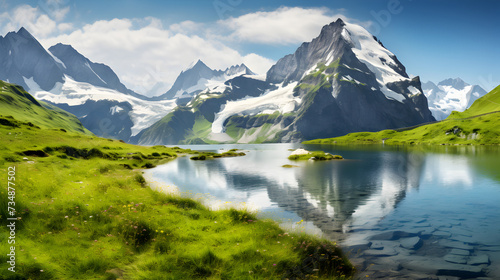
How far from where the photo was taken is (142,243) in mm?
12656

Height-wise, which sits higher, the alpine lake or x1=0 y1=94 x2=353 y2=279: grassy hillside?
x1=0 y1=94 x2=353 y2=279: grassy hillside

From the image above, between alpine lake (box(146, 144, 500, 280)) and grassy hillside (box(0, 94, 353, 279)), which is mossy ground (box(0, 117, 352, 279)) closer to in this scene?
grassy hillside (box(0, 94, 353, 279))

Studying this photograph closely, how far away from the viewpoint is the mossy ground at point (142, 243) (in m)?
9.97

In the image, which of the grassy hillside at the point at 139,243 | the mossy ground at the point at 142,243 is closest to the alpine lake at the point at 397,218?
the mossy ground at the point at 142,243

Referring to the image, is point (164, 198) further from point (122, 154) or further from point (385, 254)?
point (122, 154)

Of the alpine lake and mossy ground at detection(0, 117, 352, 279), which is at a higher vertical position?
mossy ground at detection(0, 117, 352, 279)

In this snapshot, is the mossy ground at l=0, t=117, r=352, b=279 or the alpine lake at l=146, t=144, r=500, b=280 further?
the alpine lake at l=146, t=144, r=500, b=280

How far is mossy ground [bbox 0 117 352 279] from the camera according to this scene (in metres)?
9.97

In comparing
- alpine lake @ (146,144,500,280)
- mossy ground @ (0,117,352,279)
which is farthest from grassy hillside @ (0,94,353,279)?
alpine lake @ (146,144,500,280)

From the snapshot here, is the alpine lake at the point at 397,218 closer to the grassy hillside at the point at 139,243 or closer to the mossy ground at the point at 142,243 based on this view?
the mossy ground at the point at 142,243

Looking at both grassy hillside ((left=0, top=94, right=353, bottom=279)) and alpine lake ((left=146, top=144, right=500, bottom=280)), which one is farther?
alpine lake ((left=146, top=144, right=500, bottom=280))

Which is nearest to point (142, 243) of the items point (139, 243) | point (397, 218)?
point (139, 243)

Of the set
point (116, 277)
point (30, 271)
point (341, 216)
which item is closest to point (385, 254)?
point (341, 216)

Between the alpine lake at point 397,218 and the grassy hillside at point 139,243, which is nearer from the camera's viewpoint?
the grassy hillside at point 139,243
